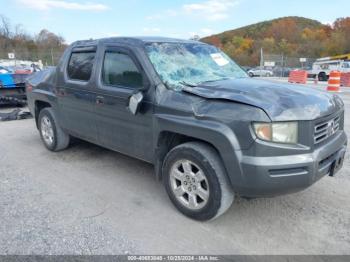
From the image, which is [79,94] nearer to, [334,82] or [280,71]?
[334,82]

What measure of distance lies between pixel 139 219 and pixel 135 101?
1.22 m

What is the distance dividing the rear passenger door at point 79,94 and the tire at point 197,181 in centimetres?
155

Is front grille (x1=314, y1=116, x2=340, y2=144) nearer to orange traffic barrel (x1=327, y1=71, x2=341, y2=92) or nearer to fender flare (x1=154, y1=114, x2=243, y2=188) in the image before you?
fender flare (x1=154, y1=114, x2=243, y2=188)

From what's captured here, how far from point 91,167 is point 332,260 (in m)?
3.41

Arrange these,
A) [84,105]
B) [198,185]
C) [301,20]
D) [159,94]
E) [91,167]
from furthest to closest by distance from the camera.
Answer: [301,20] → [91,167] → [84,105] → [159,94] → [198,185]

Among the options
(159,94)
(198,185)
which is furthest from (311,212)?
(159,94)

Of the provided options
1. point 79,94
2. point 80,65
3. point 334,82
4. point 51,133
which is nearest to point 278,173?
point 79,94

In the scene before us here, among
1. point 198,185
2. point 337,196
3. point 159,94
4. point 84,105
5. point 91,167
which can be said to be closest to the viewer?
point 198,185

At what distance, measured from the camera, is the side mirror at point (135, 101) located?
3.54m

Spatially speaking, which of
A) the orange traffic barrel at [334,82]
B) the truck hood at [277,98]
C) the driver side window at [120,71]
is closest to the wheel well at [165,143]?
the truck hood at [277,98]

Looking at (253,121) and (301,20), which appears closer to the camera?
(253,121)

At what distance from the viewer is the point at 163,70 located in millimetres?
3650

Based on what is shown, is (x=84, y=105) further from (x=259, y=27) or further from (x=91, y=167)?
(x=259, y=27)

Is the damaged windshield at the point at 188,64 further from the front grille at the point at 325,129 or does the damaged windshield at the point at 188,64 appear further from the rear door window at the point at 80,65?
the front grille at the point at 325,129
